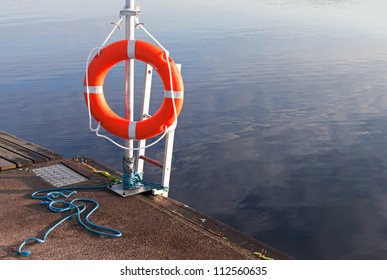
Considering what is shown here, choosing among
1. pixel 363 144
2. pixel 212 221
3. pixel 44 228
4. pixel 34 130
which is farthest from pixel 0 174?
pixel 363 144

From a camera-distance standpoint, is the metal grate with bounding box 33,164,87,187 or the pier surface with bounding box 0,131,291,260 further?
the metal grate with bounding box 33,164,87,187

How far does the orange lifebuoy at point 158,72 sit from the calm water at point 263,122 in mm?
1596

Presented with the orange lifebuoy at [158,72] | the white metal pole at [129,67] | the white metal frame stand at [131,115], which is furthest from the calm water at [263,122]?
the white metal pole at [129,67]

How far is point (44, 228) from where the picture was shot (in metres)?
3.38

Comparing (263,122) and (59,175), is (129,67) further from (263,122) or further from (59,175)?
(263,122)

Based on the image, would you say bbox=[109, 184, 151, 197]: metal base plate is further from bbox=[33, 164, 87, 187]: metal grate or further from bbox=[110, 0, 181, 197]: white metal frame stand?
bbox=[33, 164, 87, 187]: metal grate

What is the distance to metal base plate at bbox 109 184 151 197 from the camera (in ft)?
12.9

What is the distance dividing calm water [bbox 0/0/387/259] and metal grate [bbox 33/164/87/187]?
4.57ft

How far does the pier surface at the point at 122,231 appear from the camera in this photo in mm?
3061

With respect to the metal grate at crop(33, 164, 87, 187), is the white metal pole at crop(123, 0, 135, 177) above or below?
above

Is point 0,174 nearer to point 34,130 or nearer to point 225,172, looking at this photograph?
point 225,172

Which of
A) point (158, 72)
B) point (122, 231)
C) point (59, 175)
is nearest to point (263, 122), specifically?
point (59, 175)

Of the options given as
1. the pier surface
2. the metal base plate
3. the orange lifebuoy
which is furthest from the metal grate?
the orange lifebuoy
